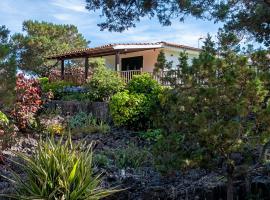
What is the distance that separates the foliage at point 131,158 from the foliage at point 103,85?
22.1 ft

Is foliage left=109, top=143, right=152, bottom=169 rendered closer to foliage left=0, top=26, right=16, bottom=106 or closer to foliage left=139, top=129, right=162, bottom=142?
foliage left=139, top=129, right=162, bottom=142

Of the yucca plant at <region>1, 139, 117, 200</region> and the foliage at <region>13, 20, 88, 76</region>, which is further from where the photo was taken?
the foliage at <region>13, 20, 88, 76</region>

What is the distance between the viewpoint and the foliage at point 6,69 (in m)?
6.82

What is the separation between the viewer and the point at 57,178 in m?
7.90

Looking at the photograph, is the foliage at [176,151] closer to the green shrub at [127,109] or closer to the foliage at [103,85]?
the green shrub at [127,109]

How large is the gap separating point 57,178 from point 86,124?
7.46 metres

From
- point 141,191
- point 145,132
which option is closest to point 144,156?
point 141,191

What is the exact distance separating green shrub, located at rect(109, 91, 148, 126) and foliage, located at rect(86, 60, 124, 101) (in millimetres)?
2690

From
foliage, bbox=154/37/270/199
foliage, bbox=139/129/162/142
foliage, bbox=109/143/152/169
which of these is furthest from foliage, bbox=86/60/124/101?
foliage, bbox=154/37/270/199

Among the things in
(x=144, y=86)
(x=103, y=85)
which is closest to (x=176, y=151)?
(x=144, y=86)

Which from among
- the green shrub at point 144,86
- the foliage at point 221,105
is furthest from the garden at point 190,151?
the green shrub at point 144,86

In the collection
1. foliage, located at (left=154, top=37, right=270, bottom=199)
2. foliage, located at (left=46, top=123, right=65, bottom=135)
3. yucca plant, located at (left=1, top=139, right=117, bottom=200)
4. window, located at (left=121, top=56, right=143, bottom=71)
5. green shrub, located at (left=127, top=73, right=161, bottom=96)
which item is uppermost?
window, located at (left=121, top=56, right=143, bottom=71)

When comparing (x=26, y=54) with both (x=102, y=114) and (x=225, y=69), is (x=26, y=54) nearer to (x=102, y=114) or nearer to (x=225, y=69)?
(x=225, y=69)

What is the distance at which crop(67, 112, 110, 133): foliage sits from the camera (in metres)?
14.7
